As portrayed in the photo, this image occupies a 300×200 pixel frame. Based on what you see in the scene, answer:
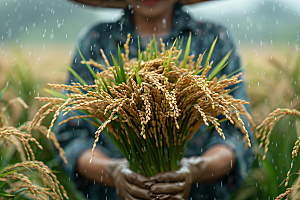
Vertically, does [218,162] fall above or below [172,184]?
below

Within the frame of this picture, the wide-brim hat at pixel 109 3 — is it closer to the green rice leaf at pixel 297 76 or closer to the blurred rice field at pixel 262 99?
the blurred rice field at pixel 262 99

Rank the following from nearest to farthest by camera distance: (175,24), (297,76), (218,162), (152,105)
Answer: (152,105) → (218,162) → (175,24) → (297,76)

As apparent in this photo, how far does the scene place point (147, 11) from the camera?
3.85 ft

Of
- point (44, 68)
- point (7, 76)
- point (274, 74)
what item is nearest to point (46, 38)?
point (44, 68)

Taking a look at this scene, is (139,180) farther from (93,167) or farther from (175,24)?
(175,24)

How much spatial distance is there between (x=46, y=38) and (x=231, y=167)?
308 cm

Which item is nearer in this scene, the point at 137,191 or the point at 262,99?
the point at 137,191

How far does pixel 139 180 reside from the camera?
640 mm

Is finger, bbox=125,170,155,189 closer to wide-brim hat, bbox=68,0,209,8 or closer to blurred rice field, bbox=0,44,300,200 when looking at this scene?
blurred rice field, bbox=0,44,300,200

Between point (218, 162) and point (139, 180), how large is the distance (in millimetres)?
435

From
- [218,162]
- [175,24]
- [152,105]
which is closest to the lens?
[152,105]

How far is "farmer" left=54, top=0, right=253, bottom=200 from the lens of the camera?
0.95 meters

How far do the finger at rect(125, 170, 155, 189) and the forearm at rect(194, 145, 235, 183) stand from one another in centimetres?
36

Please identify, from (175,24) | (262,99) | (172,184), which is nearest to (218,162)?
(172,184)
